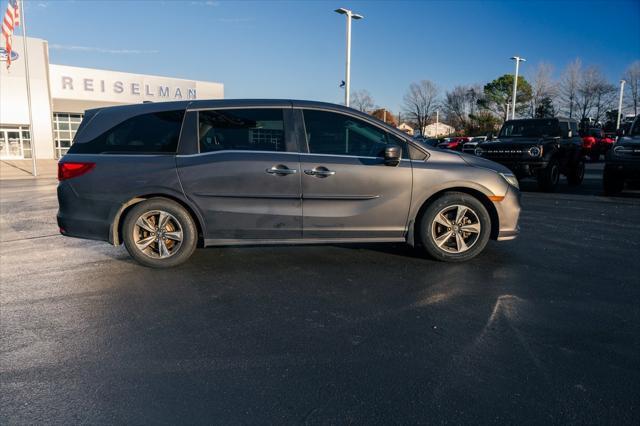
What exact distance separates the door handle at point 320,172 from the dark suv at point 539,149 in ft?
27.1

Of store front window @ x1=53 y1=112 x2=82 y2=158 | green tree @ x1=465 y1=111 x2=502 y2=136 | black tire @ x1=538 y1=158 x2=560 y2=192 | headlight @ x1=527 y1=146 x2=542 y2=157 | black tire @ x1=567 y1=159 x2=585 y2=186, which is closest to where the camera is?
headlight @ x1=527 y1=146 x2=542 y2=157

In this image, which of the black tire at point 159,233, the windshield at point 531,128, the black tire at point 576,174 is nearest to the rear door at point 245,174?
the black tire at point 159,233

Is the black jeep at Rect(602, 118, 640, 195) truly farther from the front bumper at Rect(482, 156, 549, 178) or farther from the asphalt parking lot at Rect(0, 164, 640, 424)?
the asphalt parking lot at Rect(0, 164, 640, 424)

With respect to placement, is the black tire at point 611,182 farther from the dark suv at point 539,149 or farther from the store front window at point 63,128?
the store front window at point 63,128

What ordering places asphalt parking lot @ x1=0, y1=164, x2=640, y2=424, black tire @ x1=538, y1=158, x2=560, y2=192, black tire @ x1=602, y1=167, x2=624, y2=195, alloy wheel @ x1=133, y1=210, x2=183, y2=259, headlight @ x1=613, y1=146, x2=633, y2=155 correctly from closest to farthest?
asphalt parking lot @ x1=0, y1=164, x2=640, y2=424 → alloy wheel @ x1=133, y1=210, x2=183, y2=259 → headlight @ x1=613, y1=146, x2=633, y2=155 → black tire @ x1=602, y1=167, x2=624, y2=195 → black tire @ x1=538, y1=158, x2=560, y2=192

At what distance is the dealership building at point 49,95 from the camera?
29922 mm

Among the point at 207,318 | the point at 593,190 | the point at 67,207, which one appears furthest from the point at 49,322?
the point at 593,190

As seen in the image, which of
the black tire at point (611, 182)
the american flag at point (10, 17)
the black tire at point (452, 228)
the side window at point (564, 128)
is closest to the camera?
the black tire at point (452, 228)

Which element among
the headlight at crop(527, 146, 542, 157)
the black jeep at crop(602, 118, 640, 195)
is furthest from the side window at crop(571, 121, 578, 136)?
the headlight at crop(527, 146, 542, 157)

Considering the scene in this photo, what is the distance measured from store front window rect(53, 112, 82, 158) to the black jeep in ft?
112

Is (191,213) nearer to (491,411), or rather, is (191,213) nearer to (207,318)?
(207,318)

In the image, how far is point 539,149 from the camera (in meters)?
11.2

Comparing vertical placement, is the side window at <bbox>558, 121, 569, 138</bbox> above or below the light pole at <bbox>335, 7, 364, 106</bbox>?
below

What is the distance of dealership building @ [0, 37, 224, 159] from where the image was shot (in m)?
29.9
